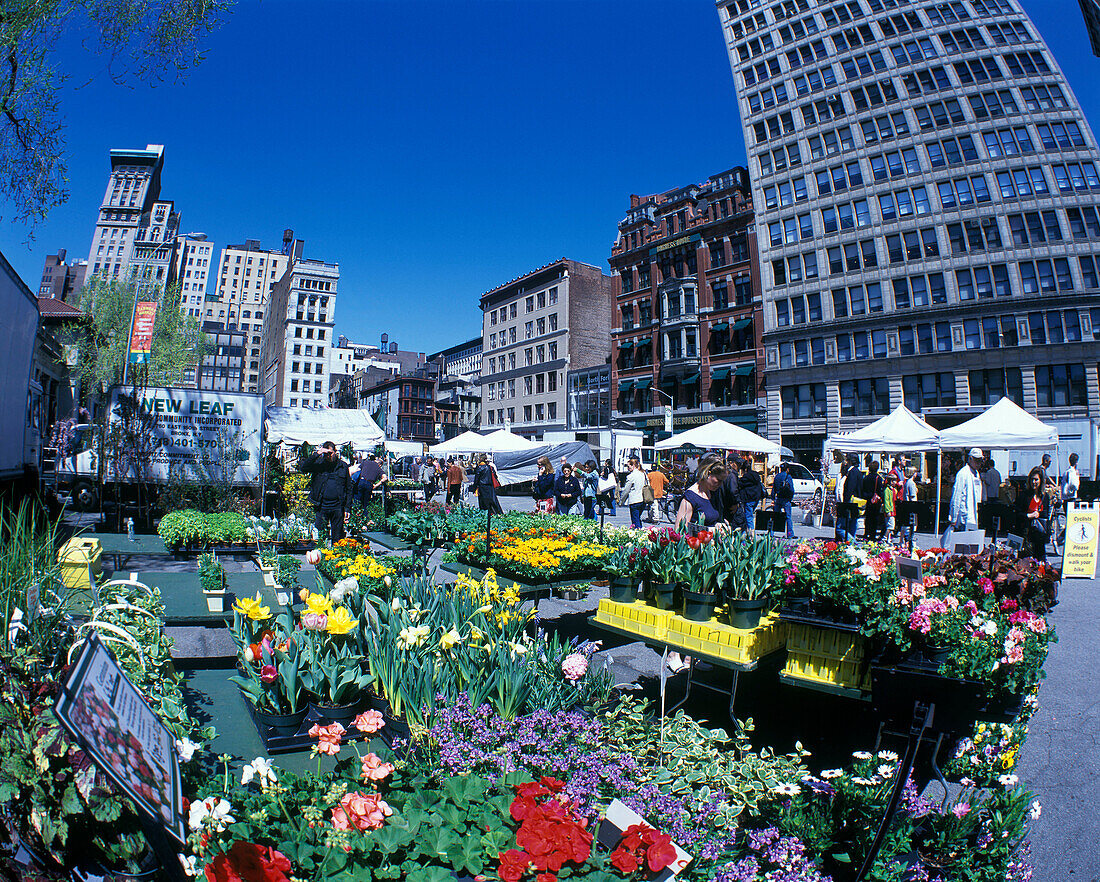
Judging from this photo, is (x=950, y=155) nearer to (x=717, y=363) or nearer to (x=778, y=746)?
(x=717, y=363)

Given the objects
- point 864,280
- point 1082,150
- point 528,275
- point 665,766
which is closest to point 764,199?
point 864,280

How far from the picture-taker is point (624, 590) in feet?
18.0

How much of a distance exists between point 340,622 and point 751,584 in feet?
9.28

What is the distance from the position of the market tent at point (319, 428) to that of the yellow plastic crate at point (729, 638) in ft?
67.9

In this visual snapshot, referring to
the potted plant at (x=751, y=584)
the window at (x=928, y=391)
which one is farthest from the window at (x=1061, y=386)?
the potted plant at (x=751, y=584)

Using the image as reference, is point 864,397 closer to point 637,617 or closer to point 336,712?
point 637,617

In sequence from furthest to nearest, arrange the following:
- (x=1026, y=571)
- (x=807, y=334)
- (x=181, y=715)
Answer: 1. (x=807, y=334)
2. (x=1026, y=571)
3. (x=181, y=715)

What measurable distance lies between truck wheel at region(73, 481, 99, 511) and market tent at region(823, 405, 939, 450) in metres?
20.3

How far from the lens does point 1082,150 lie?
1556 inches

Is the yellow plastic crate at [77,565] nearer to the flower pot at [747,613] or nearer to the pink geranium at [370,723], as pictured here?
the pink geranium at [370,723]

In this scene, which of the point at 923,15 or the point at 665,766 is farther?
the point at 923,15

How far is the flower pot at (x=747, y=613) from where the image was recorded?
463 centimetres

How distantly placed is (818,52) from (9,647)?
58993 millimetres

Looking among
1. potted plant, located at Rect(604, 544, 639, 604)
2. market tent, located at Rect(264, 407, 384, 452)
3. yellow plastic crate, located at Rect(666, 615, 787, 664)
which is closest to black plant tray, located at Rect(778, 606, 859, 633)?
yellow plastic crate, located at Rect(666, 615, 787, 664)
